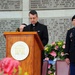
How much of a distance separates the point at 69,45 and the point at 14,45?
3.01ft

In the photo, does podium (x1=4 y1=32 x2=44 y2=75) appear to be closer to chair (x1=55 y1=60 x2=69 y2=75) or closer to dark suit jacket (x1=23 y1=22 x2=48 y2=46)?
dark suit jacket (x1=23 y1=22 x2=48 y2=46)

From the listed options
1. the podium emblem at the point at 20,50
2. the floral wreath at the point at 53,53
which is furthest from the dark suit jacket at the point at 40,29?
the floral wreath at the point at 53,53

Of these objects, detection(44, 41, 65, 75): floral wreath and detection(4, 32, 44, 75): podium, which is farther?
detection(44, 41, 65, 75): floral wreath

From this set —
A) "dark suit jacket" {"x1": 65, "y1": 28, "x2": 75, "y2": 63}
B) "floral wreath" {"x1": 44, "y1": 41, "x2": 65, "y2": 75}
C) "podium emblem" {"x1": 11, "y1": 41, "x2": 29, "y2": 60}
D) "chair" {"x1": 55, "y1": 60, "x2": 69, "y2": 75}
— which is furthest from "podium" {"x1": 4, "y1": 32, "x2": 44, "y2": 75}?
"floral wreath" {"x1": 44, "y1": 41, "x2": 65, "y2": 75}

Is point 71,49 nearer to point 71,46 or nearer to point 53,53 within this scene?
point 71,46

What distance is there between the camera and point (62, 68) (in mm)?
4621

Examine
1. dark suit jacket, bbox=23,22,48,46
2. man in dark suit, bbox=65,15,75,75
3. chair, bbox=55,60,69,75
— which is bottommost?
chair, bbox=55,60,69,75

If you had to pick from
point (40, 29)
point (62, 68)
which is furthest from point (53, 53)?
point (40, 29)

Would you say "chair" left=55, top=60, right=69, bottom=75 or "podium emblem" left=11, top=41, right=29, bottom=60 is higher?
"podium emblem" left=11, top=41, right=29, bottom=60

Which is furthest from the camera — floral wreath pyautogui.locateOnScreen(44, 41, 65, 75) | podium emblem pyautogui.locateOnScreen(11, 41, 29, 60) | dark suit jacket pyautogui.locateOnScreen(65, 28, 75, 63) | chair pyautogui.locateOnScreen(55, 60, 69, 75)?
floral wreath pyautogui.locateOnScreen(44, 41, 65, 75)

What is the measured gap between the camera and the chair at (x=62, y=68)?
4.54 metres

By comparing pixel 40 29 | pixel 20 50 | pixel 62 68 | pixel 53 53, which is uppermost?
pixel 40 29

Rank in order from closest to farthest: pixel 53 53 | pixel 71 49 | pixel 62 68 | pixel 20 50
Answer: pixel 20 50 → pixel 71 49 → pixel 62 68 → pixel 53 53

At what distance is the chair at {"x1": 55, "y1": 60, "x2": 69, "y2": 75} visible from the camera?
14.9 ft
